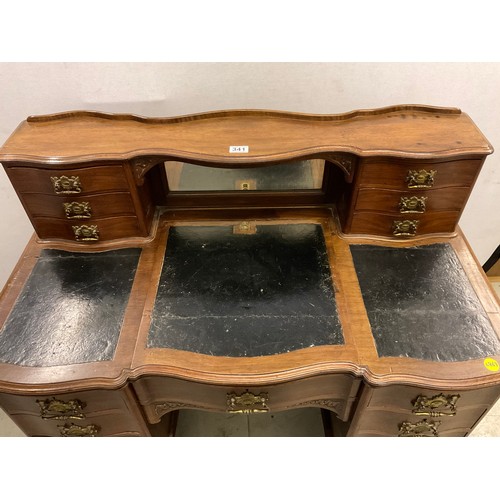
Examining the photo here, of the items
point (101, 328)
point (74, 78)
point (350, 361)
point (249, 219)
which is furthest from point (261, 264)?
point (74, 78)

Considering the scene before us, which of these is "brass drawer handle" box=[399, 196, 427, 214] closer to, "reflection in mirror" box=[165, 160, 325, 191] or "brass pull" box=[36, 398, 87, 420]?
"reflection in mirror" box=[165, 160, 325, 191]

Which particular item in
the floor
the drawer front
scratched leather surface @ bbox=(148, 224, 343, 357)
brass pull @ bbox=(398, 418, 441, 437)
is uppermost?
scratched leather surface @ bbox=(148, 224, 343, 357)

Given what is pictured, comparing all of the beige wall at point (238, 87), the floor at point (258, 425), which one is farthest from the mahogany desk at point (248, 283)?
the floor at point (258, 425)

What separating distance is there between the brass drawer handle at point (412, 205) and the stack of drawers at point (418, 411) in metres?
0.73

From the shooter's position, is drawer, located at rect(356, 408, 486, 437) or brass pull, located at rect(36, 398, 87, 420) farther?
drawer, located at rect(356, 408, 486, 437)

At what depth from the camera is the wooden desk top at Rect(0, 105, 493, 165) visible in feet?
4.97

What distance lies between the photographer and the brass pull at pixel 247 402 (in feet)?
4.88

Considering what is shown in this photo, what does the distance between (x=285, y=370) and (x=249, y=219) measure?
0.77 meters

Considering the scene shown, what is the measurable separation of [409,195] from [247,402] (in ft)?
3.51

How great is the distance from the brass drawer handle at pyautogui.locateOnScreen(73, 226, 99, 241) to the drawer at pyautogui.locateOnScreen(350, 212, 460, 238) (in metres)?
1.14

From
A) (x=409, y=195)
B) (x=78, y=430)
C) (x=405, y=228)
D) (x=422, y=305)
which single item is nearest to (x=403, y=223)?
(x=405, y=228)

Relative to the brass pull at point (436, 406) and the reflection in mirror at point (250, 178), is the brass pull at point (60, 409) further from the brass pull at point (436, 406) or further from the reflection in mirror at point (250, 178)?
the brass pull at point (436, 406)

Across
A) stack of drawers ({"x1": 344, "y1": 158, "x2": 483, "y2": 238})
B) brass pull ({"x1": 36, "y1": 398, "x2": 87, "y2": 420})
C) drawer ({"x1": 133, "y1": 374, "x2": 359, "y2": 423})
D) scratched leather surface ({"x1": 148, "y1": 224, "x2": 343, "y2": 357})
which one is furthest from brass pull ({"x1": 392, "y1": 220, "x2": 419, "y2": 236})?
brass pull ({"x1": 36, "y1": 398, "x2": 87, "y2": 420})

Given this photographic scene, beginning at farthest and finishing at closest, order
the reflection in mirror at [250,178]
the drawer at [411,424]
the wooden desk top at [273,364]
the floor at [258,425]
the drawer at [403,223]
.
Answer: the floor at [258,425] → the reflection in mirror at [250,178] → the drawer at [403,223] → the drawer at [411,424] → the wooden desk top at [273,364]
